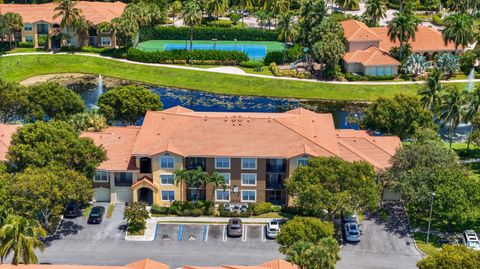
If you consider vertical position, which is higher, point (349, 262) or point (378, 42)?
point (378, 42)

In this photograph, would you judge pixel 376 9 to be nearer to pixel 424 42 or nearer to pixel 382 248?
pixel 424 42

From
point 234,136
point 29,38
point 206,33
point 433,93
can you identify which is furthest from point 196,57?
point 234,136

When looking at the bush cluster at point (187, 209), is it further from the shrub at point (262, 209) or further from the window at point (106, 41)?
the window at point (106, 41)

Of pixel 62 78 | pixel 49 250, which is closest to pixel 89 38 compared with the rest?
pixel 62 78

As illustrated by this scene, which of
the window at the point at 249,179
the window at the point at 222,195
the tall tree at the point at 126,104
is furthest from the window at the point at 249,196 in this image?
the tall tree at the point at 126,104

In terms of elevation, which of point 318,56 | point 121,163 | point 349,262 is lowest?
point 349,262

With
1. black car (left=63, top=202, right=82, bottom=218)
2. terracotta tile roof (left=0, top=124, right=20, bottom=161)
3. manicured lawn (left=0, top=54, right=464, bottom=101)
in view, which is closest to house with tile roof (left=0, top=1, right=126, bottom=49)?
manicured lawn (left=0, top=54, right=464, bottom=101)

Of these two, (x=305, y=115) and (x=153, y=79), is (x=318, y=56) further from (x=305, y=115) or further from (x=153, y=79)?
(x=305, y=115)

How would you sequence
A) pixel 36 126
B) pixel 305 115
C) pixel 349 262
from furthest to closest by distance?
pixel 305 115 → pixel 36 126 → pixel 349 262
